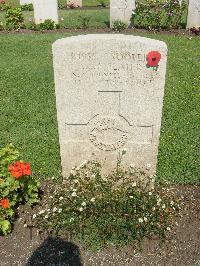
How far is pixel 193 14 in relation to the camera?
546 inches

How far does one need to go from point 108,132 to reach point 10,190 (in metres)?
1.36

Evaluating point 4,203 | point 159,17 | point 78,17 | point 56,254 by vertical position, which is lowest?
point 56,254

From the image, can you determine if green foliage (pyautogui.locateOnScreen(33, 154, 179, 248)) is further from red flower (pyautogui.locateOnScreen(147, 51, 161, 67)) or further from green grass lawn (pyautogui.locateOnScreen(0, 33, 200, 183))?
red flower (pyautogui.locateOnScreen(147, 51, 161, 67))

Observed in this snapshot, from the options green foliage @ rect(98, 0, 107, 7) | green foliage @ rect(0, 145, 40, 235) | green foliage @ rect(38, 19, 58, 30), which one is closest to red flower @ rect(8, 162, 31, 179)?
green foliage @ rect(0, 145, 40, 235)

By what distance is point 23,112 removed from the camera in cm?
781

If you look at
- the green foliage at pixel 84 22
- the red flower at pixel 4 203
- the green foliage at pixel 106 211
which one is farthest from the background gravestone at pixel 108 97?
the green foliage at pixel 84 22

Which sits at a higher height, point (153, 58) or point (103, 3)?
point (153, 58)

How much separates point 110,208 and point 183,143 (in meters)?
2.49

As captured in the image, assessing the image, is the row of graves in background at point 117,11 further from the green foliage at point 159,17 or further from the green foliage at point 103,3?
the green foliage at point 103,3

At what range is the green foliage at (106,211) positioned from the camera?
4.45 metres

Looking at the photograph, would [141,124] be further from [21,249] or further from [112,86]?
[21,249]

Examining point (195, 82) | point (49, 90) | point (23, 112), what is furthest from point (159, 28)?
point (23, 112)

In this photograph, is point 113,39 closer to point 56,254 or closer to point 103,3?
point 56,254

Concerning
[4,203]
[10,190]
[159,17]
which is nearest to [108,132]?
[10,190]
